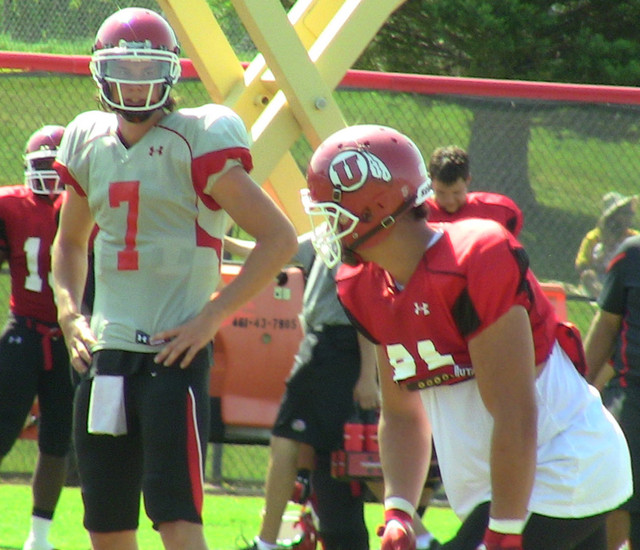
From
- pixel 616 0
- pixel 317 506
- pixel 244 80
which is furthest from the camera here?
pixel 616 0

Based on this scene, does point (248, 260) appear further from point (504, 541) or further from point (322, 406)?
point (322, 406)

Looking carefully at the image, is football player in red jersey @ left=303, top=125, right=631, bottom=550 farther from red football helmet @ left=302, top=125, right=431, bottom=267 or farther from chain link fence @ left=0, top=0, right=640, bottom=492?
chain link fence @ left=0, top=0, right=640, bottom=492

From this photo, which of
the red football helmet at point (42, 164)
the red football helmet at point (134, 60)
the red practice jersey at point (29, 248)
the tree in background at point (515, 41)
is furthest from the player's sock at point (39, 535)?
the tree in background at point (515, 41)

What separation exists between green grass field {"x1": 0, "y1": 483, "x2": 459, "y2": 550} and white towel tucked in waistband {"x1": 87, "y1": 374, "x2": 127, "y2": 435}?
7.35ft

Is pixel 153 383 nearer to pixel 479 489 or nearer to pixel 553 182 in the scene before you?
pixel 479 489

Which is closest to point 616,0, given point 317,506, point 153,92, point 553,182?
point 553,182

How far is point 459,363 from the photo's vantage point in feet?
8.13

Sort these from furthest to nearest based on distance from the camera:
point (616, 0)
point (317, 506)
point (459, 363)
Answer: point (616, 0) → point (317, 506) → point (459, 363)

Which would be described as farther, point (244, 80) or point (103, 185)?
point (244, 80)

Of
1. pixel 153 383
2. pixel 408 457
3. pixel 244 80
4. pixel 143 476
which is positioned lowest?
pixel 244 80

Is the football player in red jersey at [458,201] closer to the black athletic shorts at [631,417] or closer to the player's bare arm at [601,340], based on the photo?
the player's bare arm at [601,340]

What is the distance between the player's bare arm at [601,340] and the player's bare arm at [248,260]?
4.96 ft

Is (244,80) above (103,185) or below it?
below

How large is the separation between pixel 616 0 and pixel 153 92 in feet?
36.2
